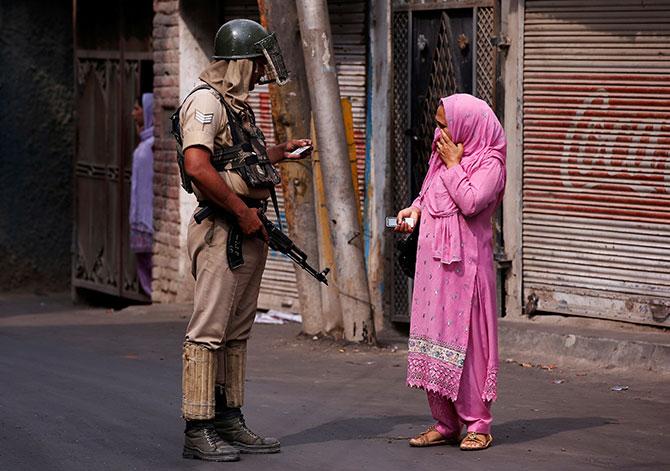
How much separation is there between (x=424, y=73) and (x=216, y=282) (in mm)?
4676

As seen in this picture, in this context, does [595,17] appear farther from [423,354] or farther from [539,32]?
[423,354]

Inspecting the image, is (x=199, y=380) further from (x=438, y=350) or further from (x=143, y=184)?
(x=143, y=184)

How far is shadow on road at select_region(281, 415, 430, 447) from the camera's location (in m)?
6.81

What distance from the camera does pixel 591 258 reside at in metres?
9.50

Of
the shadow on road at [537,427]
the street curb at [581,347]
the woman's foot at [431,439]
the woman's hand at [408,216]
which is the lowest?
the shadow on road at [537,427]

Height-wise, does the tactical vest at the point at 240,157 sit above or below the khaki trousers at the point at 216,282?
above

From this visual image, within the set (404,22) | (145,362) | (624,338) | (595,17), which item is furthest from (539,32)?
(145,362)

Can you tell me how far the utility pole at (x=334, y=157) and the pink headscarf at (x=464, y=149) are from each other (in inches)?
120

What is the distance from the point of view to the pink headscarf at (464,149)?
6.46 meters

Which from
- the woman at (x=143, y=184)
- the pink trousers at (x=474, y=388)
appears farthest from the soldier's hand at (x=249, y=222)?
the woman at (x=143, y=184)

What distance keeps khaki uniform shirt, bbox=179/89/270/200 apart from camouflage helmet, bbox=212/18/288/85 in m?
0.22

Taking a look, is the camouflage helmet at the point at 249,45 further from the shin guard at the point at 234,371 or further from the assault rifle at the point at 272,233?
the shin guard at the point at 234,371

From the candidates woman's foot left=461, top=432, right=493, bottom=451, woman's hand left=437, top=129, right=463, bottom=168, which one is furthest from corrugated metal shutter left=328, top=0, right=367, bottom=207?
woman's foot left=461, top=432, right=493, bottom=451

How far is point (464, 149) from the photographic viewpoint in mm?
→ 6523
